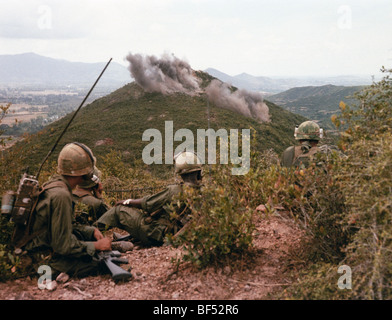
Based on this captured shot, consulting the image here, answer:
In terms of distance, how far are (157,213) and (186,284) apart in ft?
5.62

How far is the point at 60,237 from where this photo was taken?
3.75m

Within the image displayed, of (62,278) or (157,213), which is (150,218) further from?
(62,278)

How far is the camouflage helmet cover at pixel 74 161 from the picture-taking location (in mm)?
4004

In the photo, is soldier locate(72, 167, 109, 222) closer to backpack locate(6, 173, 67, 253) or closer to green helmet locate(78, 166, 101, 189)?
green helmet locate(78, 166, 101, 189)

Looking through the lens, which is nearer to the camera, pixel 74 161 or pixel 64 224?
pixel 64 224

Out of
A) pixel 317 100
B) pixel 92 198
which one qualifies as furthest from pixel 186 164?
pixel 317 100

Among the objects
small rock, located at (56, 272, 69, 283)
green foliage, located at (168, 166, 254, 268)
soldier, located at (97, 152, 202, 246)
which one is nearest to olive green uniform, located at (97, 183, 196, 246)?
soldier, located at (97, 152, 202, 246)

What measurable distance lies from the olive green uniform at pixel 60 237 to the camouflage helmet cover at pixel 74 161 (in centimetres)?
12

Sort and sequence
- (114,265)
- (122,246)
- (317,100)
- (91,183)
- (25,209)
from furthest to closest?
1. (317,100)
2. (91,183)
3. (122,246)
4. (114,265)
5. (25,209)

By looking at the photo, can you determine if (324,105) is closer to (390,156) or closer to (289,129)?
(289,129)

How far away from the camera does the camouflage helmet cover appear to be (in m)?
4.00

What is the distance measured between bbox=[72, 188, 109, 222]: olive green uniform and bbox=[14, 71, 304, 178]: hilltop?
39.2 meters

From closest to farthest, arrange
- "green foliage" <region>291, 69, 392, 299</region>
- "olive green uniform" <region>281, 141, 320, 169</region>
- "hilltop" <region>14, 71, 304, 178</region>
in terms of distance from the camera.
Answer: "green foliage" <region>291, 69, 392, 299</region> → "olive green uniform" <region>281, 141, 320, 169</region> → "hilltop" <region>14, 71, 304, 178</region>
